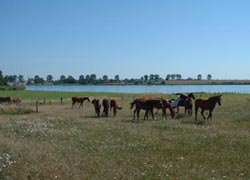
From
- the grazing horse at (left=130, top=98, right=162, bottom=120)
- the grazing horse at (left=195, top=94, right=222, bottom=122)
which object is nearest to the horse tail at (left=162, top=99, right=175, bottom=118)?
the grazing horse at (left=130, top=98, right=162, bottom=120)

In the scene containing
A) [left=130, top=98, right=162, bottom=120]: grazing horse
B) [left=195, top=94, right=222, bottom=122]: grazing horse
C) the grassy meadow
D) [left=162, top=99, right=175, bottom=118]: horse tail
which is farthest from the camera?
[left=162, top=99, right=175, bottom=118]: horse tail

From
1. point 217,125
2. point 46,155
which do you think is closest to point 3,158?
point 46,155

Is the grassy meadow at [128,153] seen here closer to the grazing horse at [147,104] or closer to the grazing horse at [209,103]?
the grazing horse at [209,103]

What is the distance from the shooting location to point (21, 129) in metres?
24.9

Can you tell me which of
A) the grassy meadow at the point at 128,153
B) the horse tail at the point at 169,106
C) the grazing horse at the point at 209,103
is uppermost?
the grazing horse at the point at 209,103

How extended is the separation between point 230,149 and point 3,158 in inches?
350

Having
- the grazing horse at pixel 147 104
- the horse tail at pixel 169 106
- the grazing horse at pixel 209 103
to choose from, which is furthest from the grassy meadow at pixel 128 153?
the horse tail at pixel 169 106

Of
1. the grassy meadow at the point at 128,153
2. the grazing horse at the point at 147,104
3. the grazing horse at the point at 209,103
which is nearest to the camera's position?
the grassy meadow at the point at 128,153

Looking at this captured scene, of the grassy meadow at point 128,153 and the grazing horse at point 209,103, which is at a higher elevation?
the grazing horse at point 209,103

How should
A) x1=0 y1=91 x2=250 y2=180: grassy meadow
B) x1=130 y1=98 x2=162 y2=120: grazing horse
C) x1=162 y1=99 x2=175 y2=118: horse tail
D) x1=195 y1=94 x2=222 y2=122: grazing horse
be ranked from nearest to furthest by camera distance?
x1=0 y1=91 x2=250 y2=180: grassy meadow < x1=195 y1=94 x2=222 y2=122: grazing horse < x1=130 y1=98 x2=162 y2=120: grazing horse < x1=162 y1=99 x2=175 y2=118: horse tail

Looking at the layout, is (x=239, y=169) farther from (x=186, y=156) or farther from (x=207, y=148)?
(x=207, y=148)

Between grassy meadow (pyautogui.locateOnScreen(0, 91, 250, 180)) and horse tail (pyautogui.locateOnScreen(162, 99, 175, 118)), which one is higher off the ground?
horse tail (pyautogui.locateOnScreen(162, 99, 175, 118))

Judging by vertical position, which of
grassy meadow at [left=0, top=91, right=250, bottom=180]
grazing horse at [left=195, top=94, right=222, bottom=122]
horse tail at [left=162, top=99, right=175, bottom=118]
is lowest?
grassy meadow at [left=0, top=91, right=250, bottom=180]

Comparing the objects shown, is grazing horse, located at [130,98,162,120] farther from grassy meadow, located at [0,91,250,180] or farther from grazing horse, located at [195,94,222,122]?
grassy meadow, located at [0,91,250,180]
